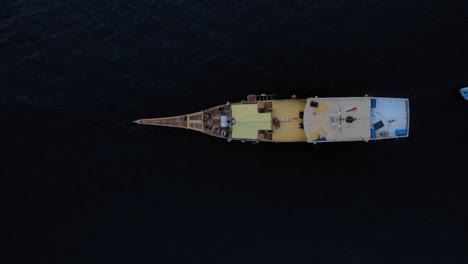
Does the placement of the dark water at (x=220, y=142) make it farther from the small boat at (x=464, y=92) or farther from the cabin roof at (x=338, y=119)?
the cabin roof at (x=338, y=119)

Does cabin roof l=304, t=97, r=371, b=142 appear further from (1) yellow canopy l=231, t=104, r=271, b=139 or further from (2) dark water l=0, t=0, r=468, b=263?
(1) yellow canopy l=231, t=104, r=271, b=139

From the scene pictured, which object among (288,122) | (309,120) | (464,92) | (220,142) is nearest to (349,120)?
(309,120)

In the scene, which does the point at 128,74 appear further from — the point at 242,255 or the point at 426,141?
the point at 426,141

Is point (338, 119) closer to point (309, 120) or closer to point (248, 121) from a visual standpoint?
point (309, 120)

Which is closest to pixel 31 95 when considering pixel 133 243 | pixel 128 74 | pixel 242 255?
pixel 128 74

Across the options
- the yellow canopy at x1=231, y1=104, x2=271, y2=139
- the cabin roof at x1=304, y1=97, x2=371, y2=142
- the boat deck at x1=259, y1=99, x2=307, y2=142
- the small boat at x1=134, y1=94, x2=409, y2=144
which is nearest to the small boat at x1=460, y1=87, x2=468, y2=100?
the small boat at x1=134, y1=94, x2=409, y2=144

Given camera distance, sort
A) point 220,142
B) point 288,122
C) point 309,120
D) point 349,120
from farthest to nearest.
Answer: point 220,142 → point 288,122 → point 309,120 → point 349,120
